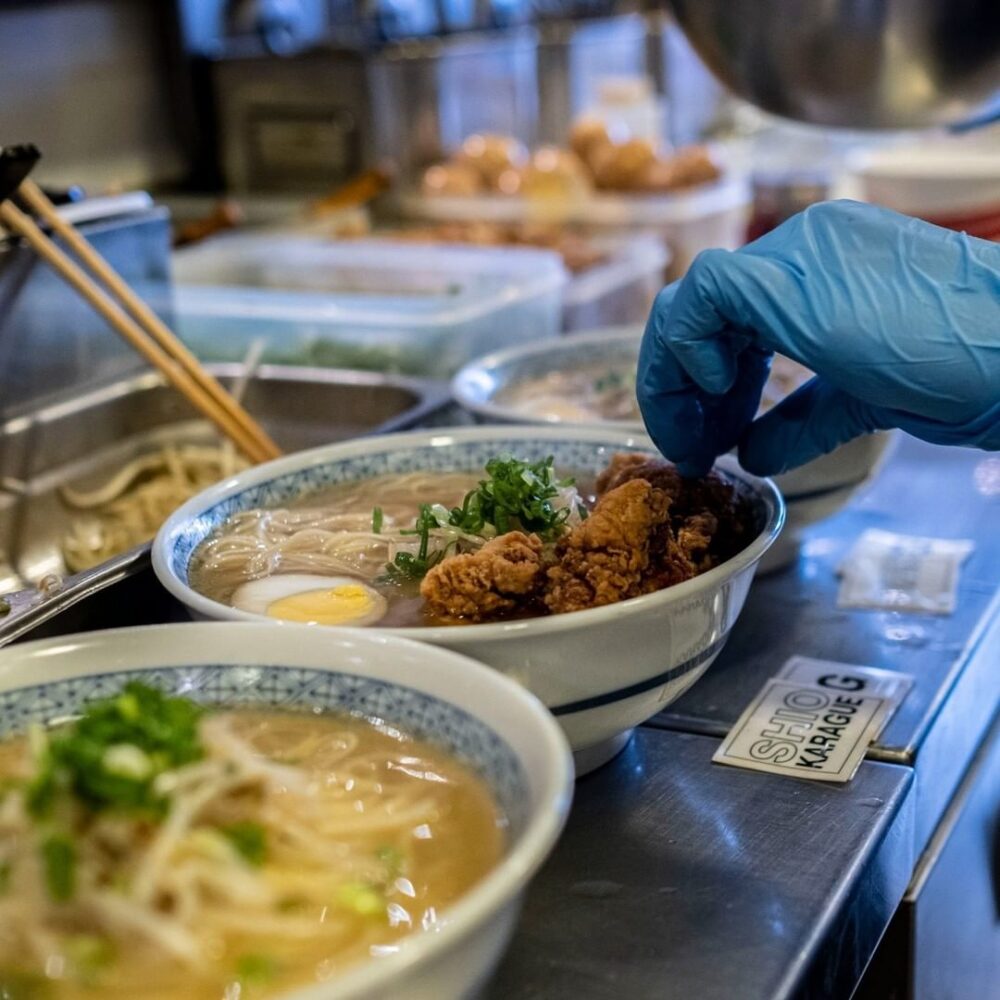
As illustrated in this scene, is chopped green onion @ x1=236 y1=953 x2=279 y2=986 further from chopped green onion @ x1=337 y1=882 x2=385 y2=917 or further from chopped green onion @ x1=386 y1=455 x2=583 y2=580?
chopped green onion @ x1=386 y1=455 x2=583 y2=580

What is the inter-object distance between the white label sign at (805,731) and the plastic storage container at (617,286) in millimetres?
1883

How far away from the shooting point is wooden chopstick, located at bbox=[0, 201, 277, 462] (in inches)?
81.1

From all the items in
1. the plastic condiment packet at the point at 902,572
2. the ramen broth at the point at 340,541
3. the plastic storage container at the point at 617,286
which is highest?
the ramen broth at the point at 340,541

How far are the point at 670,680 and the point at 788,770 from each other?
0.23 m

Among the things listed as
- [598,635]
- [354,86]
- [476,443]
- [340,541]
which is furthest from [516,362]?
[354,86]

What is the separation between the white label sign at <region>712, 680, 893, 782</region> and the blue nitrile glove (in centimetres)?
33

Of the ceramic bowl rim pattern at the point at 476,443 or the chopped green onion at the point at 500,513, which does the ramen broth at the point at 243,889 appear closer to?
the ceramic bowl rim pattern at the point at 476,443

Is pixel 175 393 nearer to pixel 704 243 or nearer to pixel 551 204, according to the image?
pixel 551 204

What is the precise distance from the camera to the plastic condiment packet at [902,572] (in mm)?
1908

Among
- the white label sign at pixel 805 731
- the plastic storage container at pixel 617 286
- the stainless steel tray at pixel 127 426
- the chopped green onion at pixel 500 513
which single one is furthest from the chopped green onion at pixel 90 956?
the plastic storage container at pixel 617 286

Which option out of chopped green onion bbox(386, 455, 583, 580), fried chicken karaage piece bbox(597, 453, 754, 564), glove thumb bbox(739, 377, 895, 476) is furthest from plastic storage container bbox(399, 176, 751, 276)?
chopped green onion bbox(386, 455, 583, 580)

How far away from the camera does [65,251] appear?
2.28m

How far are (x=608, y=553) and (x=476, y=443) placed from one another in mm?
475

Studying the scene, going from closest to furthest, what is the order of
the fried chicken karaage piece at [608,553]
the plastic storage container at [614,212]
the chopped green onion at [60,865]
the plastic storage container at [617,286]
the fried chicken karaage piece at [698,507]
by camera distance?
1. the chopped green onion at [60,865]
2. the fried chicken karaage piece at [608,553]
3. the fried chicken karaage piece at [698,507]
4. the plastic storage container at [617,286]
5. the plastic storage container at [614,212]
